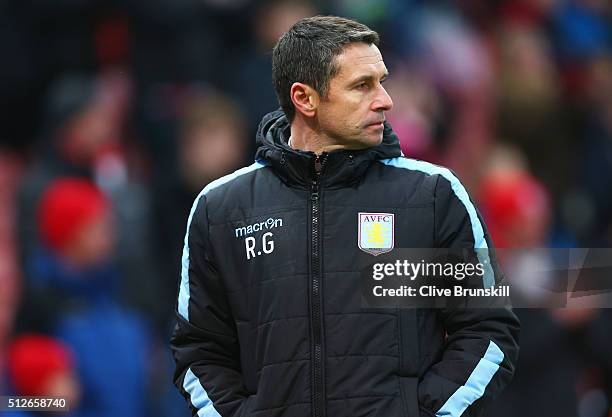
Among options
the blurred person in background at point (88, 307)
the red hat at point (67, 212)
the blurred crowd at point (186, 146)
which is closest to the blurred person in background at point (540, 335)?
the blurred crowd at point (186, 146)

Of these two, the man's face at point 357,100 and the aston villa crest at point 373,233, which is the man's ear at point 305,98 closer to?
the man's face at point 357,100

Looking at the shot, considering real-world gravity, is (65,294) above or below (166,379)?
above

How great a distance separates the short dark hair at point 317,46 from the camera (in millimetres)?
4332

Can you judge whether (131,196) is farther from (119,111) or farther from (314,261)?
(314,261)

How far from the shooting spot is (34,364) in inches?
249

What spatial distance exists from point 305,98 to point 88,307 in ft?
9.78

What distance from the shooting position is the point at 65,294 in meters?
7.10

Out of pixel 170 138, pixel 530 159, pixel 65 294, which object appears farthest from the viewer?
pixel 530 159

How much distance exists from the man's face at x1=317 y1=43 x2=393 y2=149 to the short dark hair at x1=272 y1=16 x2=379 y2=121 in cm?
2

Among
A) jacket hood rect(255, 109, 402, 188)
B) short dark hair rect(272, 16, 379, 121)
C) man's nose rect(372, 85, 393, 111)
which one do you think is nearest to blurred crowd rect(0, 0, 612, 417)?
jacket hood rect(255, 109, 402, 188)

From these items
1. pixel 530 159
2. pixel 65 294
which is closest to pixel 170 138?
pixel 65 294

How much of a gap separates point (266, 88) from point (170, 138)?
2.19 ft

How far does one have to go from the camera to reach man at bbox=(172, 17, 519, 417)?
13.6ft

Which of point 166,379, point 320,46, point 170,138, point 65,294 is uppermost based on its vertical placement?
point 320,46
